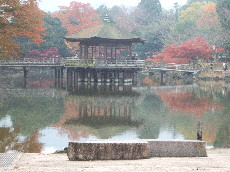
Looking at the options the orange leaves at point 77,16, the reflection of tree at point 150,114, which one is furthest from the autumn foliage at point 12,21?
the orange leaves at point 77,16

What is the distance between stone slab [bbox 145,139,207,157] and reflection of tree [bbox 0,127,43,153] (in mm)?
6356

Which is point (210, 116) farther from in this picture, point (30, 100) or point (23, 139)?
point (30, 100)

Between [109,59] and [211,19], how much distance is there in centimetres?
2735

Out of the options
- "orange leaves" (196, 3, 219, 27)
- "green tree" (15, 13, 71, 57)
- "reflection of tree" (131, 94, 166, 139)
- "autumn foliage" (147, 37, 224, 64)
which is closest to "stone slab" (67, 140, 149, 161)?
"reflection of tree" (131, 94, 166, 139)

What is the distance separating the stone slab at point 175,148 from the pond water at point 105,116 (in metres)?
4.02

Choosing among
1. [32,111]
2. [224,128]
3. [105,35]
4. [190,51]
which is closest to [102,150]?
[224,128]

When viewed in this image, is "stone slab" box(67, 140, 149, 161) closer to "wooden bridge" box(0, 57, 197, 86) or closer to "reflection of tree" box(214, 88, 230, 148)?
"reflection of tree" box(214, 88, 230, 148)

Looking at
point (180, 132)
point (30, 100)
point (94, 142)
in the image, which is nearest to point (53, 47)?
point (30, 100)

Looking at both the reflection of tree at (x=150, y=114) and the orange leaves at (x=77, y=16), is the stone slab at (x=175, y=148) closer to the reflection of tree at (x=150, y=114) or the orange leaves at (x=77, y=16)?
the reflection of tree at (x=150, y=114)

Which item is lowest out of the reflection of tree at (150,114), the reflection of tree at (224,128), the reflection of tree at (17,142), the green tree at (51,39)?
the reflection of tree at (150,114)

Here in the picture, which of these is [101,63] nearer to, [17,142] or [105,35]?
[105,35]

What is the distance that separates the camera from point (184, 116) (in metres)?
23.9

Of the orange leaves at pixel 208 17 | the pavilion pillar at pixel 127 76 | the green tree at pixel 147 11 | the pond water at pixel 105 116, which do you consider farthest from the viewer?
the green tree at pixel 147 11

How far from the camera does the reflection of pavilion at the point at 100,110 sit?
21.4 metres
